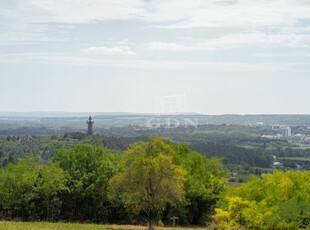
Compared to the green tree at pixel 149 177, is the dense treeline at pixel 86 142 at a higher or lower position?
lower

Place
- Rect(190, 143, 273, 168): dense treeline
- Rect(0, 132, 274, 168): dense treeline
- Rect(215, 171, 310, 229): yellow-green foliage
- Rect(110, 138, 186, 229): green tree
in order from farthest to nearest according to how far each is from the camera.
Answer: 1. Rect(190, 143, 273, 168): dense treeline
2. Rect(0, 132, 274, 168): dense treeline
3. Rect(110, 138, 186, 229): green tree
4. Rect(215, 171, 310, 229): yellow-green foliage

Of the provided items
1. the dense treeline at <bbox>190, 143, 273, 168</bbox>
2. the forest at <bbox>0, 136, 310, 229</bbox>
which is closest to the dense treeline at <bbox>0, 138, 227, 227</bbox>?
the forest at <bbox>0, 136, 310, 229</bbox>

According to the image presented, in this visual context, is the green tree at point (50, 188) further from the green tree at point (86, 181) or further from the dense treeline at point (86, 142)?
the dense treeline at point (86, 142)

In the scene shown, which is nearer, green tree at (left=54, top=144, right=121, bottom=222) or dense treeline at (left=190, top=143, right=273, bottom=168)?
green tree at (left=54, top=144, right=121, bottom=222)

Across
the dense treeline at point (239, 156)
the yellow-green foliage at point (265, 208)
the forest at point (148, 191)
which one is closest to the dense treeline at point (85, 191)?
the forest at point (148, 191)

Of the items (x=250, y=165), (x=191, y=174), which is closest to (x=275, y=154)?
(x=250, y=165)

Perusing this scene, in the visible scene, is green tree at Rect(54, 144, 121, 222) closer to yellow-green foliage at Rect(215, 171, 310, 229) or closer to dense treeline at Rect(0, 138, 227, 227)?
dense treeline at Rect(0, 138, 227, 227)

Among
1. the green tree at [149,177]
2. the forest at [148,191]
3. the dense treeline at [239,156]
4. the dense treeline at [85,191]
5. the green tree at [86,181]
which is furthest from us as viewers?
the dense treeline at [239,156]

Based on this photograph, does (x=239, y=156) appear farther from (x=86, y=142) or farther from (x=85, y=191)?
(x=85, y=191)
